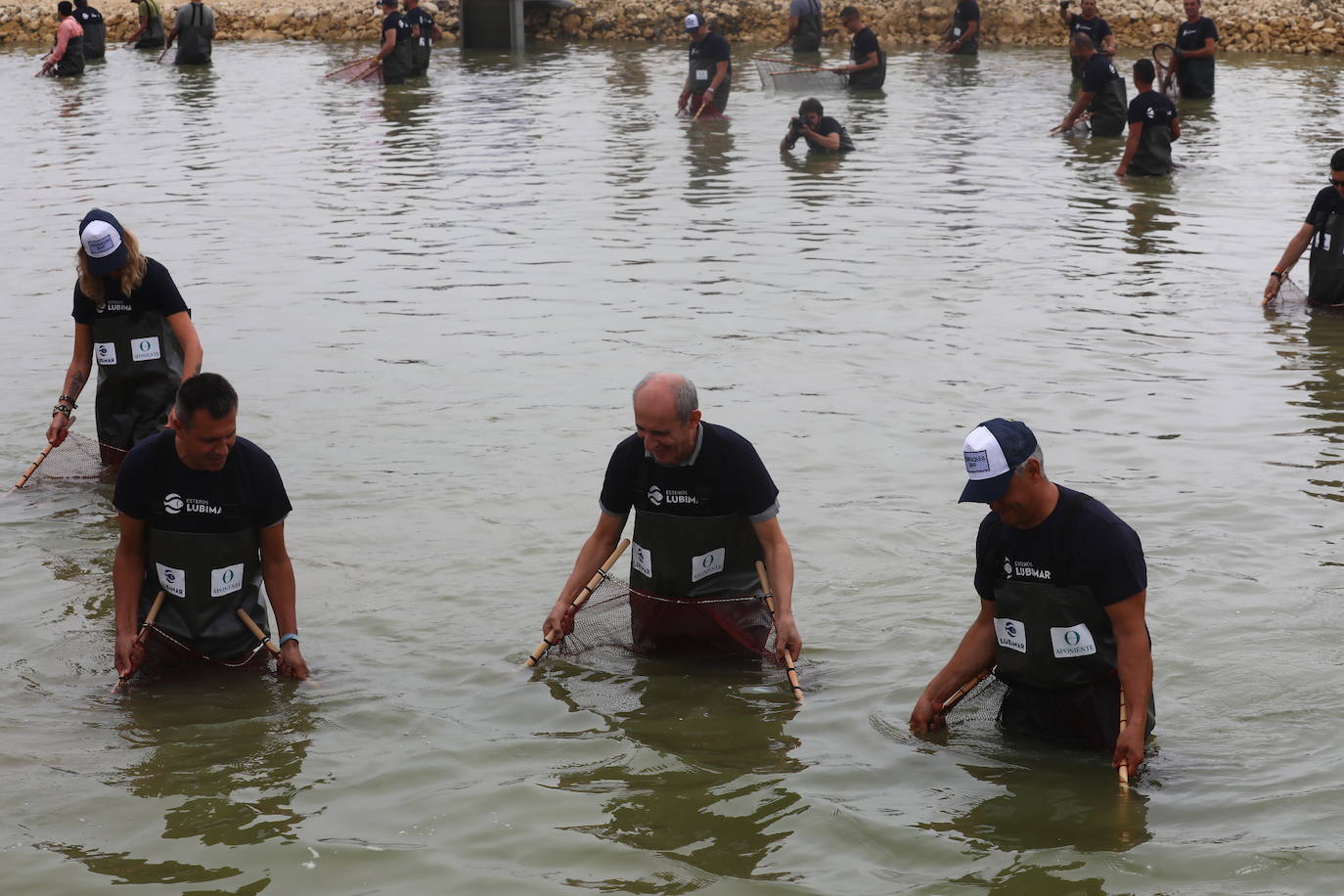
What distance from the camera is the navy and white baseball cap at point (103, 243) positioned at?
740 cm

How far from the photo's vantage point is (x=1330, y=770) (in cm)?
553

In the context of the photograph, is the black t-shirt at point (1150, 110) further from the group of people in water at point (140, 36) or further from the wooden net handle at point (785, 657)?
the group of people in water at point (140, 36)

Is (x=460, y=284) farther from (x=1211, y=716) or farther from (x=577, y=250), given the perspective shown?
(x=1211, y=716)

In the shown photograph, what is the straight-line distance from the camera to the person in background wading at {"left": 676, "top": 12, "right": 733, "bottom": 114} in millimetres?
22875

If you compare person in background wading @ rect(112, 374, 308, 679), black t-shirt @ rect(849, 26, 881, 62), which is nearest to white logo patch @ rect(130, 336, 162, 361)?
person in background wading @ rect(112, 374, 308, 679)

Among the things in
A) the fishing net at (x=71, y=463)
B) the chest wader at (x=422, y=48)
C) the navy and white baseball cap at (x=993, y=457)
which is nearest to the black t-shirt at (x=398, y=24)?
the chest wader at (x=422, y=48)

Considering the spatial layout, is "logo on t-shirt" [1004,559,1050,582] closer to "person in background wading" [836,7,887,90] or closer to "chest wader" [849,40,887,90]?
"person in background wading" [836,7,887,90]

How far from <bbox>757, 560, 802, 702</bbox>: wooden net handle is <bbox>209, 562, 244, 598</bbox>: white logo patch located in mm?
2092

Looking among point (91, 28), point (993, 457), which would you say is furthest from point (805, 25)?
point (993, 457)

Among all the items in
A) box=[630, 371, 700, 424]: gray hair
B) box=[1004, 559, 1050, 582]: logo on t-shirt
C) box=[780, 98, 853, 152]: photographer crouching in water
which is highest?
box=[780, 98, 853, 152]: photographer crouching in water

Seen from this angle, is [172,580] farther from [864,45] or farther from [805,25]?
[805,25]

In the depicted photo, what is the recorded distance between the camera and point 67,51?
95.0 ft

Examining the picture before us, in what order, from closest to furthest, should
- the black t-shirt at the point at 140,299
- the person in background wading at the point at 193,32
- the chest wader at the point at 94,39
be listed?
1. the black t-shirt at the point at 140,299
2. the person in background wading at the point at 193,32
3. the chest wader at the point at 94,39

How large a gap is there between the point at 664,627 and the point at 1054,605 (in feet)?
6.25
